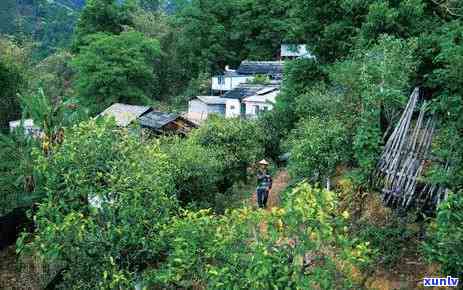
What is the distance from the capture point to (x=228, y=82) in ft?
145

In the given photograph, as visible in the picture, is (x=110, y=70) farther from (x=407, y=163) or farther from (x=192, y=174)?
(x=407, y=163)

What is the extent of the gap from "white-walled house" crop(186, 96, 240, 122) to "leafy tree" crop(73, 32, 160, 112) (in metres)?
4.29

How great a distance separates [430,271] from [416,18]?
9.49m

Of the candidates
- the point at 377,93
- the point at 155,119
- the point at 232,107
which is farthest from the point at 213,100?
the point at 377,93

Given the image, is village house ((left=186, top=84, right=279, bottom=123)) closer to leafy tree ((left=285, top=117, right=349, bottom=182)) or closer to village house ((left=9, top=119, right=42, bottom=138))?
village house ((left=9, top=119, right=42, bottom=138))

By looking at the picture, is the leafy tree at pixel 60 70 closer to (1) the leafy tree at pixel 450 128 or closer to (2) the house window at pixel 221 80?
(2) the house window at pixel 221 80

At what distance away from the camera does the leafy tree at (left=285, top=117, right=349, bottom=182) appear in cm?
1255

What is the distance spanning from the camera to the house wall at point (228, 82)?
43203mm

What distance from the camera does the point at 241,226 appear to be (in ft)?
20.7

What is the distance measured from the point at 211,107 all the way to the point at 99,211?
104ft

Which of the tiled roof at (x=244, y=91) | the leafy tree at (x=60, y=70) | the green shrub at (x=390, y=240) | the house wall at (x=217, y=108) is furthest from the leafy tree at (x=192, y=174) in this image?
the leafy tree at (x=60, y=70)

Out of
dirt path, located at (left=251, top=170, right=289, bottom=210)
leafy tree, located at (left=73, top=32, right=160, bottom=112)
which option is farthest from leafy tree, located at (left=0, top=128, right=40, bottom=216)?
leafy tree, located at (left=73, top=32, right=160, bottom=112)

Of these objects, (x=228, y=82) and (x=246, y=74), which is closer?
(x=246, y=74)

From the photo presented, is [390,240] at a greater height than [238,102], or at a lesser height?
greater
